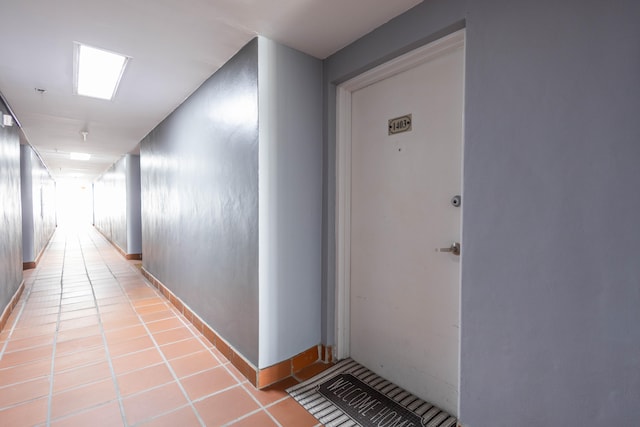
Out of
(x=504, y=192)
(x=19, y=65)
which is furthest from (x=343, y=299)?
(x=19, y=65)

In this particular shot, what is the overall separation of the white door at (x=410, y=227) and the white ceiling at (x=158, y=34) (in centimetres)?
51

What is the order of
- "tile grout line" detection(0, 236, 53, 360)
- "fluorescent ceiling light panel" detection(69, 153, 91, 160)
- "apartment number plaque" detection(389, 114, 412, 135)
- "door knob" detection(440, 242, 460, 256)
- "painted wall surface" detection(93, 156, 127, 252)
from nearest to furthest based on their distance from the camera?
"door knob" detection(440, 242, 460, 256), "apartment number plaque" detection(389, 114, 412, 135), "tile grout line" detection(0, 236, 53, 360), "fluorescent ceiling light panel" detection(69, 153, 91, 160), "painted wall surface" detection(93, 156, 127, 252)

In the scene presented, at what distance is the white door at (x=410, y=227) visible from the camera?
1789 millimetres

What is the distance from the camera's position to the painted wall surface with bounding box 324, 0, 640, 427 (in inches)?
42.2

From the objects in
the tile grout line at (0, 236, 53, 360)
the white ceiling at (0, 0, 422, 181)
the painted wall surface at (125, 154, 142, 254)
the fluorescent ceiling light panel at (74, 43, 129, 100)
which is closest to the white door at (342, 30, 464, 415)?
the white ceiling at (0, 0, 422, 181)

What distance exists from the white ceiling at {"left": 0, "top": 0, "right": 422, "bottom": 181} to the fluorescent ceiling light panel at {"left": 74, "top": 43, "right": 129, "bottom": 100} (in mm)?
61

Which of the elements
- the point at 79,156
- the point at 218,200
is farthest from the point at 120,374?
the point at 79,156

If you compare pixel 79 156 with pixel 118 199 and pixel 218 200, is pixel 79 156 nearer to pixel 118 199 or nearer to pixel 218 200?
pixel 118 199

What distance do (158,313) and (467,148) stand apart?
145 inches

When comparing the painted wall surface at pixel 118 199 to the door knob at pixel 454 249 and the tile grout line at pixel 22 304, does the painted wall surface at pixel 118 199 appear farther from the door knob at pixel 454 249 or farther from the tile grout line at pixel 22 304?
the door knob at pixel 454 249

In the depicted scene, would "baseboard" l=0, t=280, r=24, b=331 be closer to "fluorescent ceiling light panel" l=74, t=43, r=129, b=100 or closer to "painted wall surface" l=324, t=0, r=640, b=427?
"fluorescent ceiling light panel" l=74, t=43, r=129, b=100

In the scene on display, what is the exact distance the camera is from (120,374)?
225 centimetres

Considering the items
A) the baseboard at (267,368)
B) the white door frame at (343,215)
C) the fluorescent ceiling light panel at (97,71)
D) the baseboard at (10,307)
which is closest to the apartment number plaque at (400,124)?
the white door frame at (343,215)

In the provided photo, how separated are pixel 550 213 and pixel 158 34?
256cm
